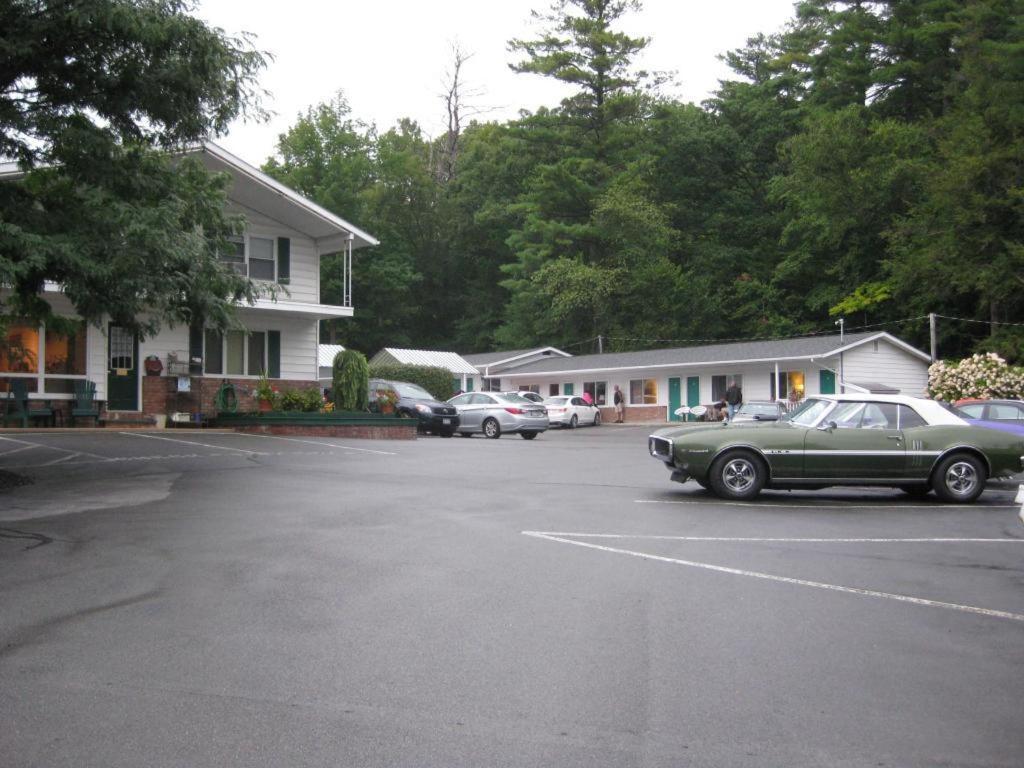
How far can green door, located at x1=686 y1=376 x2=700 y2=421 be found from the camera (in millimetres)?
46688

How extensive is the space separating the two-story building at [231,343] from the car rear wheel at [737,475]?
1321 cm

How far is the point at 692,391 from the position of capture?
154 ft

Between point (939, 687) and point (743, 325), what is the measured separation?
56.0 metres

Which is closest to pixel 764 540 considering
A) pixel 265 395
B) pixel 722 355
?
pixel 265 395

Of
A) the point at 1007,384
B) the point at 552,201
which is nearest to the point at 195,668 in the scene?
the point at 1007,384

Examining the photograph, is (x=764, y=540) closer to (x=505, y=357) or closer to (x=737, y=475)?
(x=737, y=475)

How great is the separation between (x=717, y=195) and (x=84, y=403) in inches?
1922

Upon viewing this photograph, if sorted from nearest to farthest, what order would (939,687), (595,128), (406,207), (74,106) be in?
(939,687), (74,106), (595,128), (406,207)

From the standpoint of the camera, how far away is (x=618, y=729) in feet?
14.4

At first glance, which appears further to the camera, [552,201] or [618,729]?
[552,201]

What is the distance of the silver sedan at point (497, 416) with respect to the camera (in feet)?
98.1

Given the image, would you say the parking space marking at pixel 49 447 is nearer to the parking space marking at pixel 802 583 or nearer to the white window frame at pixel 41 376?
the white window frame at pixel 41 376

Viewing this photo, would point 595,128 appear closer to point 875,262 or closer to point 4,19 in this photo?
point 875,262

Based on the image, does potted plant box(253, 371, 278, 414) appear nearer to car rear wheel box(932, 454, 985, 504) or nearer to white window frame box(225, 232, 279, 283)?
white window frame box(225, 232, 279, 283)
